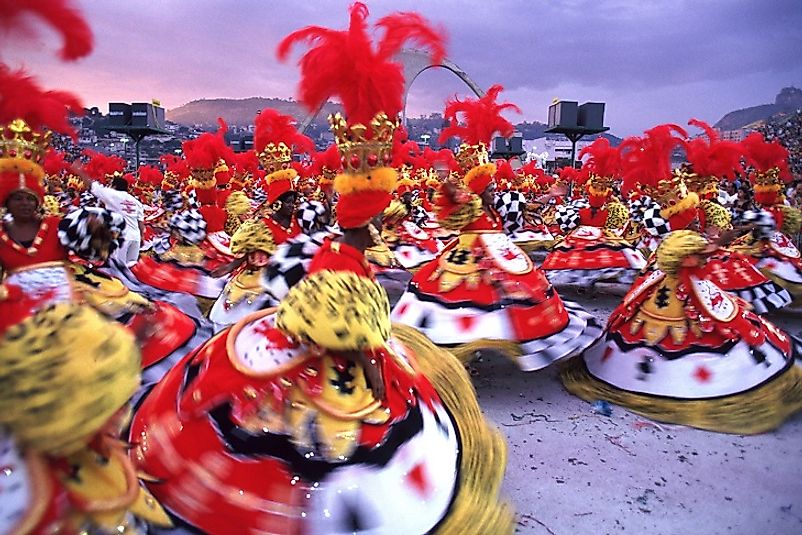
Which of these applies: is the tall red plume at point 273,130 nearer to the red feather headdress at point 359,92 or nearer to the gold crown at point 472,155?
the gold crown at point 472,155

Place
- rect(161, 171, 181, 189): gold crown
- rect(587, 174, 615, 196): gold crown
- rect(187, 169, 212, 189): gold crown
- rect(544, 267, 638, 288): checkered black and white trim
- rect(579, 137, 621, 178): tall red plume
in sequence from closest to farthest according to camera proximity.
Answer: rect(187, 169, 212, 189): gold crown < rect(544, 267, 638, 288): checkered black and white trim < rect(579, 137, 621, 178): tall red plume < rect(587, 174, 615, 196): gold crown < rect(161, 171, 181, 189): gold crown

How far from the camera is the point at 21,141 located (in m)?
2.90

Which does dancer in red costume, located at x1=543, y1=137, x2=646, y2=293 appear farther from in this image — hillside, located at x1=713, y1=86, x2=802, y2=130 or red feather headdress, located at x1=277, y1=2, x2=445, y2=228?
hillside, located at x1=713, y1=86, x2=802, y2=130

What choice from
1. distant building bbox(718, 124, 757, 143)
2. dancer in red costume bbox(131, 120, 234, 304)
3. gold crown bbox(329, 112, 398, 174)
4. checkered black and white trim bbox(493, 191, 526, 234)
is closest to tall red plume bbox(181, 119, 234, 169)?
dancer in red costume bbox(131, 120, 234, 304)

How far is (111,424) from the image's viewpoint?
47.1 inches

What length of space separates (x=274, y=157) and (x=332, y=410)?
315cm

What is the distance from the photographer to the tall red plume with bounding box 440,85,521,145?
4320mm

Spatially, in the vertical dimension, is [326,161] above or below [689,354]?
above

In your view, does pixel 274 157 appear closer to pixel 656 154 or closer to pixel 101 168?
pixel 656 154

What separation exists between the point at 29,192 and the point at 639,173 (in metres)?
3.98

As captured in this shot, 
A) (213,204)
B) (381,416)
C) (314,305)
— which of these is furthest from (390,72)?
(213,204)

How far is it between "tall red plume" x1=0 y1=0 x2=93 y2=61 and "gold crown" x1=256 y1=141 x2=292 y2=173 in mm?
3533

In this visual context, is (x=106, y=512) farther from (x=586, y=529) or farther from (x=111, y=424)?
(x=586, y=529)

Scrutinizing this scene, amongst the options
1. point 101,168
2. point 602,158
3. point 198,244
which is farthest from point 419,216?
point 101,168
